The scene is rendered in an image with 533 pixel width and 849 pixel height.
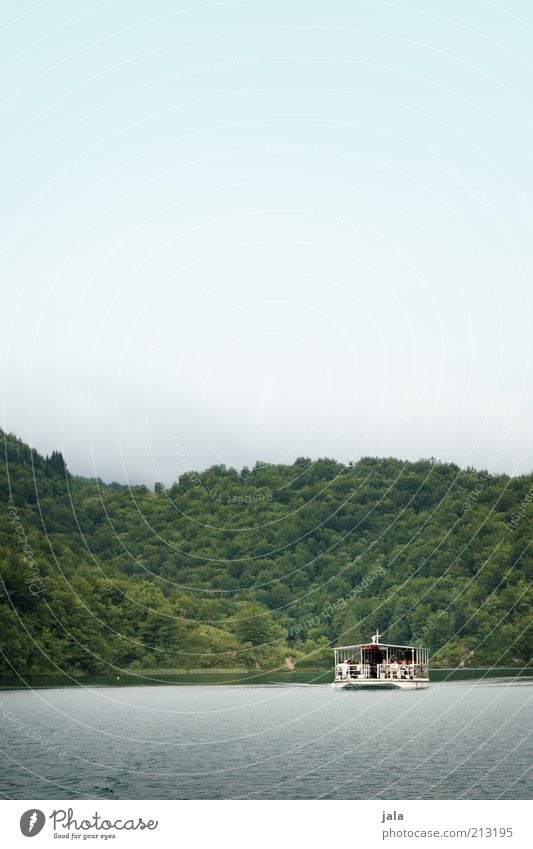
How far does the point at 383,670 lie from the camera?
5723 inches

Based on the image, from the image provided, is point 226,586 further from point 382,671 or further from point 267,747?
point 267,747

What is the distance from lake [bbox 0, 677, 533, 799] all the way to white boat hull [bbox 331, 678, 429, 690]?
16.1m

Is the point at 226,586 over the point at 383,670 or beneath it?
over

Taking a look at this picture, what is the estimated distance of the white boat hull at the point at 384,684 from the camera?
141 m

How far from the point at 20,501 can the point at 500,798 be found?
130124mm

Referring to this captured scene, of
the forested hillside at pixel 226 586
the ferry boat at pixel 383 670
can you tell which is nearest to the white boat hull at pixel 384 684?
the ferry boat at pixel 383 670

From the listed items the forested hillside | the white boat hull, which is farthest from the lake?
the forested hillside

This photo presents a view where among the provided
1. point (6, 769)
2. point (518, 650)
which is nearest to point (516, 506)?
point (518, 650)

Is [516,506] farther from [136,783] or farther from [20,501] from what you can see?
[136,783]

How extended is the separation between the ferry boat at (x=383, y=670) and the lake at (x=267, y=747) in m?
16.9

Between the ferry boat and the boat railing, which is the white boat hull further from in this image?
the boat railing

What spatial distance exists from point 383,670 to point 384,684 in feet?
6.36

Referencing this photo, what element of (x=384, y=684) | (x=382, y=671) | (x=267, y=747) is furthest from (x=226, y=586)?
(x=267, y=747)

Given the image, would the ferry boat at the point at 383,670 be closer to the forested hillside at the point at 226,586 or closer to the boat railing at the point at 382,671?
the boat railing at the point at 382,671
